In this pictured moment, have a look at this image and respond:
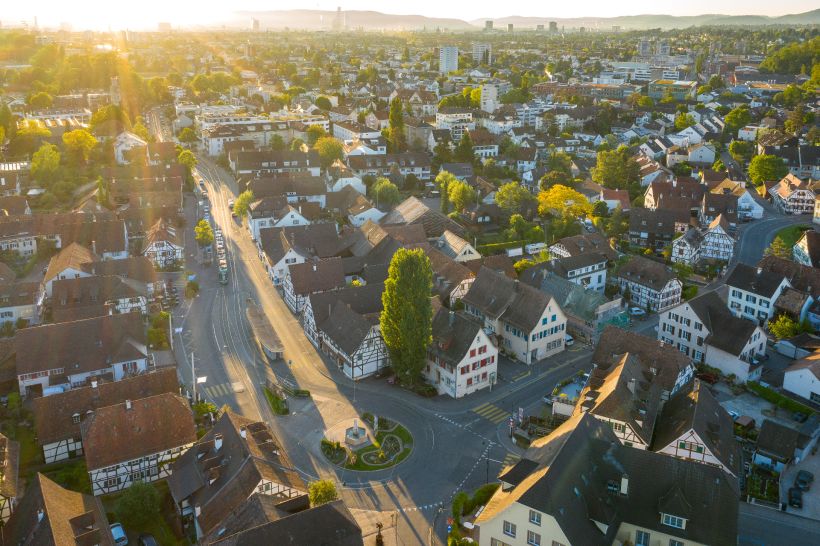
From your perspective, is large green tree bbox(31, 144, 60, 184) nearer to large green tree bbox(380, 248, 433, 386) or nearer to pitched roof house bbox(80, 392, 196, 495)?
pitched roof house bbox(80, 392, 196, 495)

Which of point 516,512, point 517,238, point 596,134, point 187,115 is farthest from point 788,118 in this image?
point 516,512

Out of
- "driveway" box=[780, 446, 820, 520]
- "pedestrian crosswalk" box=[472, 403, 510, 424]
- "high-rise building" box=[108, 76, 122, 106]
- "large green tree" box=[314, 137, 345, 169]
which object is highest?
"high-rise building" box=[108, 76, 122, 106]

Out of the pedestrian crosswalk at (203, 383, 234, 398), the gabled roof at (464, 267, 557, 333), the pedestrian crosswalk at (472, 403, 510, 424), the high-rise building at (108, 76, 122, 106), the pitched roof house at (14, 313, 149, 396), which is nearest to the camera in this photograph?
the pedestrian crosswalk at (472, 403, 510, 424)

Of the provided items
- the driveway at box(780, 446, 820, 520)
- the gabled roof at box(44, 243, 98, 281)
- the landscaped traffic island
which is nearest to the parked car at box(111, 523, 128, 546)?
the landscaped traffic island

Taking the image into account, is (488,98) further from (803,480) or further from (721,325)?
(803,480)

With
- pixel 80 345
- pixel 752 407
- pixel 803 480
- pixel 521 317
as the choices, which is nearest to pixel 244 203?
pixel 80 345

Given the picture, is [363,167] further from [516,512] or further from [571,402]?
[516,512]

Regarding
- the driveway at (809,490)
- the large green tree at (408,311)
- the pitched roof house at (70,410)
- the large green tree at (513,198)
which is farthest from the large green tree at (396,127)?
the driveway at (809,490)
